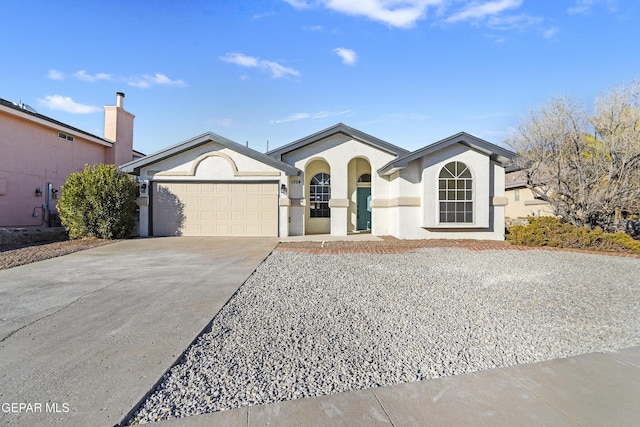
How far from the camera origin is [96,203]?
36.9ft

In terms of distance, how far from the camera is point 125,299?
188 inches

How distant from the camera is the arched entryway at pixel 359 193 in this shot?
1497cm

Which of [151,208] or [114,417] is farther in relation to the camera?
[151,208]

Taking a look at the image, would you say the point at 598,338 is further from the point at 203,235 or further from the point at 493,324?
the point at 203,235

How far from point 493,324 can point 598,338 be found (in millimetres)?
1045

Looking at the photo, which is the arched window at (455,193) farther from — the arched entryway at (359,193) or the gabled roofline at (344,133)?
the arched entryway at (359,193)

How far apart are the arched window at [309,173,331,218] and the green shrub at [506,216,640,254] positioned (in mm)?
7641

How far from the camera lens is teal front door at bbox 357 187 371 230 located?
49.7 ft

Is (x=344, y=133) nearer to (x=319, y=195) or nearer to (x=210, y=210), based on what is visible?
(x=319, y=195)

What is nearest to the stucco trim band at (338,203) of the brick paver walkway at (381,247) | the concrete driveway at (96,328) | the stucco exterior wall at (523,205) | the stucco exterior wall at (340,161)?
the stucco exterior wall at (340,161)

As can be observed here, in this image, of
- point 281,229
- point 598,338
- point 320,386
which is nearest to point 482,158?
point 281,229

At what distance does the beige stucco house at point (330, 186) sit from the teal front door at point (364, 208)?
35.0 inches

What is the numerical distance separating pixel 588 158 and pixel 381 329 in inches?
Answer: 473

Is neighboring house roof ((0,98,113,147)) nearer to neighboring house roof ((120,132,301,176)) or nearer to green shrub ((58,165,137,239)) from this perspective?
green shrub ((58,165,137,239))
